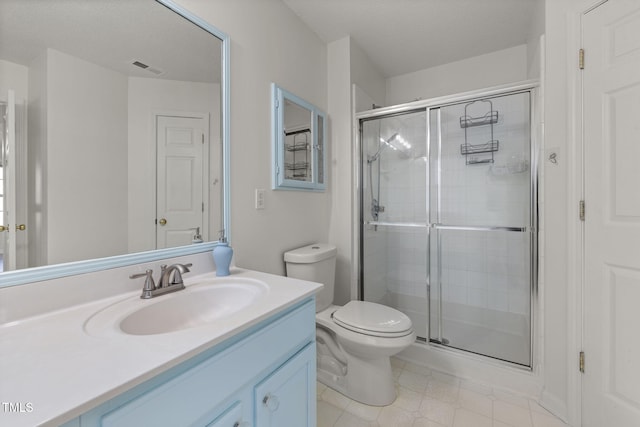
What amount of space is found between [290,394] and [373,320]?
2.48ft

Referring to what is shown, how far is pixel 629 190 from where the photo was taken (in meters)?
1.20

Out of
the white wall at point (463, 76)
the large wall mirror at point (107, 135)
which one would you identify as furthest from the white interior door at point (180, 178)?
the white wall at point (463, 76)

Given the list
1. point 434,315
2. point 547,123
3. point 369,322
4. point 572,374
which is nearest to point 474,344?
point 434,315

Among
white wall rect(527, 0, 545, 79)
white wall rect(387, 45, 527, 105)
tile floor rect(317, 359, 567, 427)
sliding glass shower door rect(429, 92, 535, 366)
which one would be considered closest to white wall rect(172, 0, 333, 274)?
tile floor rect(317, 359, 567, 427)

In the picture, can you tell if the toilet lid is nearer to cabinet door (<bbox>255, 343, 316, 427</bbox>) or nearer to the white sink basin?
cabinet door (<bbox>255, 343, 316, 427</bbox>)

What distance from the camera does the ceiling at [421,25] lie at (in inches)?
71.3

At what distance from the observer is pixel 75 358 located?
22.3 inches

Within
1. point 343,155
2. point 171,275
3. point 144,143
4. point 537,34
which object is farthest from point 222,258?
point 537,34

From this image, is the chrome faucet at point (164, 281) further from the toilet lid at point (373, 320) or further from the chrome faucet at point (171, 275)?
the toilet lid at point (373, 320)

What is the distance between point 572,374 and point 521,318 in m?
0.53

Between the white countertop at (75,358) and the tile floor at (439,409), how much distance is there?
107 centimetres

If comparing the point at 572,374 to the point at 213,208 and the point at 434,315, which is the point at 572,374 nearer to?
the point at 434,315

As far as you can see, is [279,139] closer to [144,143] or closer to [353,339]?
[144,143]

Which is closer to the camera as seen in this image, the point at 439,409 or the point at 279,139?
the point at 439,409
